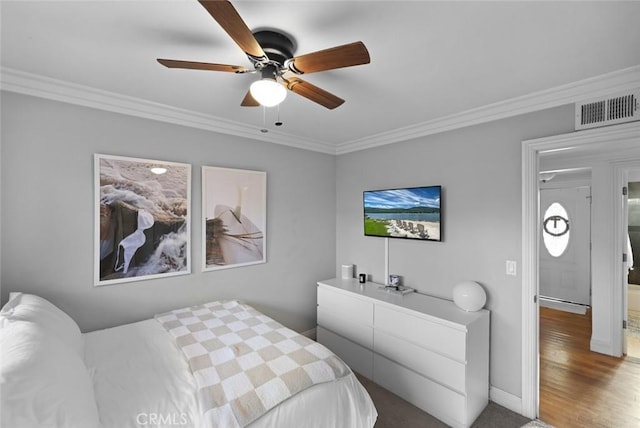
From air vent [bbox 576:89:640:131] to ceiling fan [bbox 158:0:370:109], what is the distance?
1.79 metres

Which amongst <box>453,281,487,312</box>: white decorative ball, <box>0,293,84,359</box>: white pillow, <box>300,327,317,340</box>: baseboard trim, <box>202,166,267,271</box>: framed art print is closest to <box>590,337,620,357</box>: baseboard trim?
<box>453,281,487,312</box>: white decorative ball

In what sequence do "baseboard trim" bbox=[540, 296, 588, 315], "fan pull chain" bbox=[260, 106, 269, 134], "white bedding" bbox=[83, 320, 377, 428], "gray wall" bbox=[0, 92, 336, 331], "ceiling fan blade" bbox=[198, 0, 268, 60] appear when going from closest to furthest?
"ceiling fan blade" bbox=[198, 0, 268, 60], "white bedding" bbox=[83, 320, 377, 428], "gray wall" bbox=[0, 92, 336, 331], "fan pull chain" bbox=[260, 106, 269, 134], "baseboard trim" bbox=[540, 296, 588, 315]

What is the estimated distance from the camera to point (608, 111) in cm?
195

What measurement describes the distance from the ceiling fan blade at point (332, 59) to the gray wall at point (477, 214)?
1747 millimetres

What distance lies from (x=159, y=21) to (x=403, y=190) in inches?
97.1

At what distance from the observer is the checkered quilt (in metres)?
1.39

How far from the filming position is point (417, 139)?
3.04m

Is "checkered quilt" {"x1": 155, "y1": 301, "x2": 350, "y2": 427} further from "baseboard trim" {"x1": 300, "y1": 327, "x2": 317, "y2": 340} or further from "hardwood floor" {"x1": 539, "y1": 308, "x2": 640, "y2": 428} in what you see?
"hardwood floor" {"x1": 539, "y1": 308, "x2": 640, "y2": 428}

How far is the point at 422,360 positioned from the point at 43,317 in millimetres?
2604

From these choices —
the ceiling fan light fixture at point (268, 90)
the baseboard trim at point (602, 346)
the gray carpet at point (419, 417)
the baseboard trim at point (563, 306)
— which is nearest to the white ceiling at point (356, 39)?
the ceiling fan light fixture at point (268, 90)

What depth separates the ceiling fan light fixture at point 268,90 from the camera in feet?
4.68

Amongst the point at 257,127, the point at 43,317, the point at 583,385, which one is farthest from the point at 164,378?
the point at 583,385

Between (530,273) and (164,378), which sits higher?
(530,273)

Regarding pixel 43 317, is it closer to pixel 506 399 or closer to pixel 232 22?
pixel 232 22
